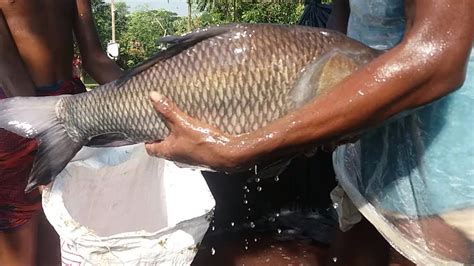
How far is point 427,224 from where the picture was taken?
192 cm

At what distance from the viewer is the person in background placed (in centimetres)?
149

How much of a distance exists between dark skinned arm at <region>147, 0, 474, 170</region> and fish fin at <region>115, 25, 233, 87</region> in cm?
26

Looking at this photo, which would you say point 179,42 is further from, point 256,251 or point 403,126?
point 256,251

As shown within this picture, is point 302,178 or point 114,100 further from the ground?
point 114,100

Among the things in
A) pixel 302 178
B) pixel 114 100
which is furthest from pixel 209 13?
pixel 114 100

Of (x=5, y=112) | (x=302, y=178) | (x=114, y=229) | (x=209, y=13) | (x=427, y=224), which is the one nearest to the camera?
(x=427, y=224)

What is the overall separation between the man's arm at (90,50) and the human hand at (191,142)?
160 cm

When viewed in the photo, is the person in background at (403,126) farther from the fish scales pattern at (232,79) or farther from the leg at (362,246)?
the leg at (362,246)

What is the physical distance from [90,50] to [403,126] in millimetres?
1978

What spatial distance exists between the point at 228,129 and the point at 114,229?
1019 mm

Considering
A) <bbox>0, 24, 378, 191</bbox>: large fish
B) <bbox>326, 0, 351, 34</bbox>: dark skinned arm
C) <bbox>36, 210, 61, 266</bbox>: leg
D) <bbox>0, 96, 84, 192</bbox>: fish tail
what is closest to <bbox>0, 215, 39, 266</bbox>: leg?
<bbox>36, 210, 61, 266</bbox>: leg

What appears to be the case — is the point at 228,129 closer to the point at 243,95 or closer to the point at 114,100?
the point at 243,95

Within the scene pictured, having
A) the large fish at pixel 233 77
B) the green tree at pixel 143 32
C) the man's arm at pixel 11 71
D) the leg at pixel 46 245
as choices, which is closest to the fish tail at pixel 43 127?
the large fish at pixel 233 77

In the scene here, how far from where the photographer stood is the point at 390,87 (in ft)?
4.96
